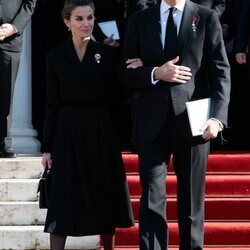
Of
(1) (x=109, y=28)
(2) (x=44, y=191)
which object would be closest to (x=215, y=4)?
(1) (x=109, y=28)

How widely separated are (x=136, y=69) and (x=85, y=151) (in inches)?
33.3

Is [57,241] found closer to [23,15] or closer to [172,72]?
[172,72]

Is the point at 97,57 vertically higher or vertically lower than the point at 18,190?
higher

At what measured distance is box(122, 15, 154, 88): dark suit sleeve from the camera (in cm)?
552

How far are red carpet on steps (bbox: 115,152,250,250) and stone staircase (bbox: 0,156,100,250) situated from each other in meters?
0.58

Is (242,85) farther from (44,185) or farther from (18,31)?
(44,185)

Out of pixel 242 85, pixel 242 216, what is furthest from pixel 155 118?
pixel 242 85

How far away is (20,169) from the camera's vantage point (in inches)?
304

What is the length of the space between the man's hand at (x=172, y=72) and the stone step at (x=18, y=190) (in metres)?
2.36

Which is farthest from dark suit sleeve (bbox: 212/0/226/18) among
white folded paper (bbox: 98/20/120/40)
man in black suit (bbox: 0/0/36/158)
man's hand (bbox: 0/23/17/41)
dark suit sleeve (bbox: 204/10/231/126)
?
dark suit sleeve (bbox: 204/10/231/126)

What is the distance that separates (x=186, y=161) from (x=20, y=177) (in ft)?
8.15

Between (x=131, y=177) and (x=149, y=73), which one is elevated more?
(x=149, y=73)

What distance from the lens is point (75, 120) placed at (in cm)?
611

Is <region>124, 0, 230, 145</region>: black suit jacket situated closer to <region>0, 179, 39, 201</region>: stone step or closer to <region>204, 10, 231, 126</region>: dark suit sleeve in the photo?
<region>204, 10, 231, 126</region>: dark suit sleeve
